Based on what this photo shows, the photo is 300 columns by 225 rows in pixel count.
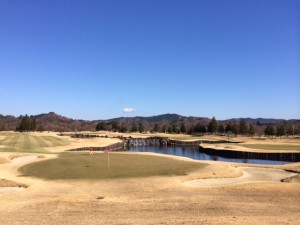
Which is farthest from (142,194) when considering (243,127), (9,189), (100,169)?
(243,127)

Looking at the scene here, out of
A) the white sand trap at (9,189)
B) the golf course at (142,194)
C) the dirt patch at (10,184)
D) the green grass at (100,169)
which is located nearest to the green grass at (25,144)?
the golf course at (142,194)

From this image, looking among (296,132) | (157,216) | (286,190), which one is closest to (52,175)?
→ (157,216)

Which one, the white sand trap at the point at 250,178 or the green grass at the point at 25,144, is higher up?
the green grass at the point at 25,144

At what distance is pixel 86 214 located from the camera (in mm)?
18531

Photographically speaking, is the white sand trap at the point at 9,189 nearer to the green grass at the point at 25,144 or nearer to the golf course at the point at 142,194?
the golf course at the point at 142,194

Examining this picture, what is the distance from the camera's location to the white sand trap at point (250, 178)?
3119cm

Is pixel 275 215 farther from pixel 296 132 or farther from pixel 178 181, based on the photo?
pixel 296 132

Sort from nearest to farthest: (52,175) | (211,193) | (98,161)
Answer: (211,193)
(52,175)
(98,161)

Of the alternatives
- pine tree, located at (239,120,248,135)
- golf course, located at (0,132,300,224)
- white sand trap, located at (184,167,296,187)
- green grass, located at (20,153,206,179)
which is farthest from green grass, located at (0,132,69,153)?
pine tree, located at (239,120,248,135)

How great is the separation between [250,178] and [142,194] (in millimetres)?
14766

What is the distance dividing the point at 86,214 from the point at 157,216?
3.99 m

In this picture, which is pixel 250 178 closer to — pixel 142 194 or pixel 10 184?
pixel 142 194

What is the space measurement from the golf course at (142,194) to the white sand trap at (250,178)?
0.10 meters

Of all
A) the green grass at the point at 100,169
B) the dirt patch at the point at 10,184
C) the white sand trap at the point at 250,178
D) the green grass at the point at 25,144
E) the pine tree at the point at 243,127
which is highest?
the pine tree at the point at 243,127
